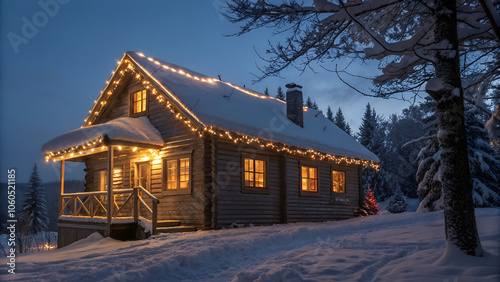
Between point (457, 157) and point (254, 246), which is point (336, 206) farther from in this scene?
point (457, 157)

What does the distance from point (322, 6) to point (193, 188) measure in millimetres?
8882

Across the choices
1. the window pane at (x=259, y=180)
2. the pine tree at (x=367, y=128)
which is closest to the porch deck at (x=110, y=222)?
the window pane at (x=259, y=180)

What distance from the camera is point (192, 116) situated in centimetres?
1280

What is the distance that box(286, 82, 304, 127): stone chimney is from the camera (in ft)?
61.1

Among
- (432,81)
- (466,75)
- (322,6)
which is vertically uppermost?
(322,6)

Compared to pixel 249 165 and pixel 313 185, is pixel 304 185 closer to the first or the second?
pixel 313 185

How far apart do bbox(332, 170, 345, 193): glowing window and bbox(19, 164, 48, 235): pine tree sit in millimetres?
31423

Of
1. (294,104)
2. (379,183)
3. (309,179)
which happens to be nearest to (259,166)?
(309,179)

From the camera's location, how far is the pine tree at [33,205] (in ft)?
125

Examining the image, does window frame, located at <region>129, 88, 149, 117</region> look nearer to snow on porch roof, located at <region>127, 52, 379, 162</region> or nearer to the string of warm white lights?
the string of warm white lights

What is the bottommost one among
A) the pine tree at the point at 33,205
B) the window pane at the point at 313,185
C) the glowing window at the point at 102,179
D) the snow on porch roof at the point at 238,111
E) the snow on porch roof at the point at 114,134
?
the pine tree at the point at 33,205

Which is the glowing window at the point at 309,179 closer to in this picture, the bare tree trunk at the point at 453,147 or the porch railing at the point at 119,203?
the porch railing at the point at 119,203

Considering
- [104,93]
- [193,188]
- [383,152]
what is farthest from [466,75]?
[383,152]

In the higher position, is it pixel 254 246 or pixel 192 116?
pixel 192 116
